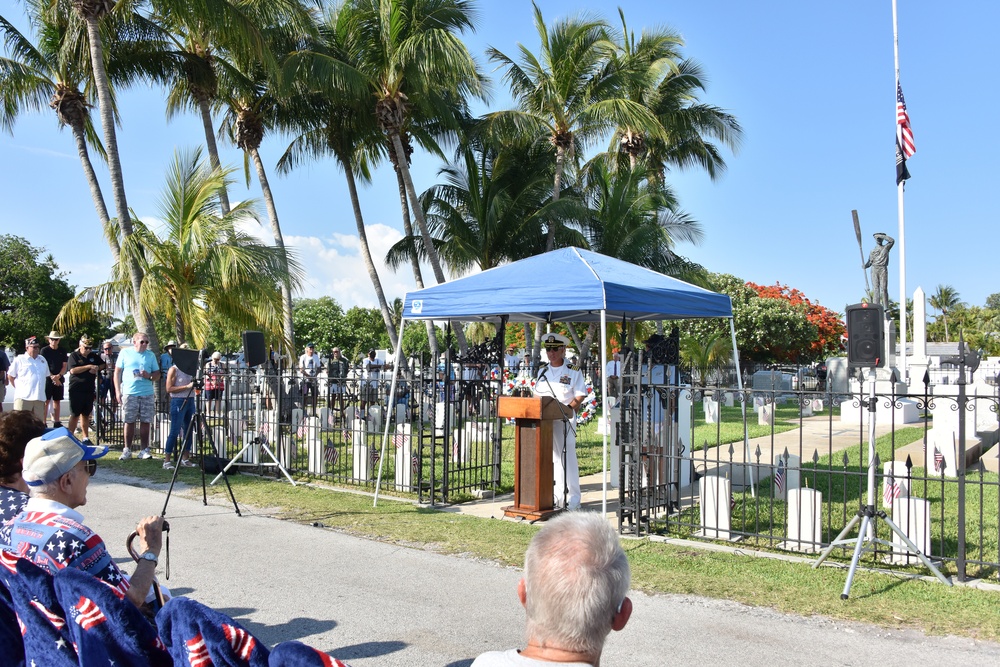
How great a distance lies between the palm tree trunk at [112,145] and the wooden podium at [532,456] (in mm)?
9408

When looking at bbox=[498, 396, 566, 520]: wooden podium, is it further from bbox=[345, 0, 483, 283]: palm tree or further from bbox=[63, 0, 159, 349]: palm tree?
bbox=[345, 0, 483, 283]: palm tree

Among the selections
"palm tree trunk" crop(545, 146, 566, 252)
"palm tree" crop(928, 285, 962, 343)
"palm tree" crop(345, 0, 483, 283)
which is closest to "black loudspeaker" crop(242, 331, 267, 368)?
"palm tree" crop(345, 0, 483, 283)

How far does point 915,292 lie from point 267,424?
18.8 metres

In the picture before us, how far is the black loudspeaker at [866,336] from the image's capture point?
649cm

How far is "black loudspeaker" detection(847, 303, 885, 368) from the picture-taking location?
649 cm

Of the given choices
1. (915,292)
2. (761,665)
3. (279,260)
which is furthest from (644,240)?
(761,665)

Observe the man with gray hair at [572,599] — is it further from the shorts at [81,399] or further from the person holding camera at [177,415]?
the shorts at [81,399]

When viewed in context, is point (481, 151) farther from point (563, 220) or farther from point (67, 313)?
point (67, 313)

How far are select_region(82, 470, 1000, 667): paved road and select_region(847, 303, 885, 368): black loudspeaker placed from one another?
2303 mm

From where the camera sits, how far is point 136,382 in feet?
40.3

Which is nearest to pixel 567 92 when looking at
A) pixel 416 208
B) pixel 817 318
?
pixel 416 208

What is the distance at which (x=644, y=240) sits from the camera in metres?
24.6

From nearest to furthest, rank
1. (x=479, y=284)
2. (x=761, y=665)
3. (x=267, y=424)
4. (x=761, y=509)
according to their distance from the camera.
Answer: (x=761, y=665)
(x=479, y=284)
(x=761, y=509)
(x=267, y=424)

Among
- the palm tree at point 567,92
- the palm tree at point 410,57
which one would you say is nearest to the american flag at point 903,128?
the palm tree at point 567,92
